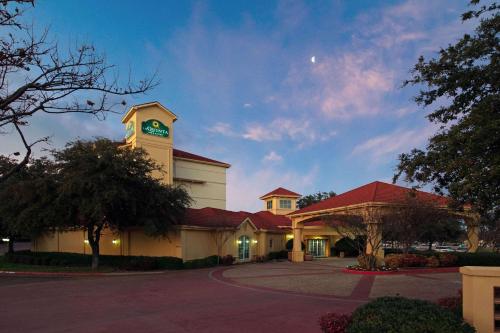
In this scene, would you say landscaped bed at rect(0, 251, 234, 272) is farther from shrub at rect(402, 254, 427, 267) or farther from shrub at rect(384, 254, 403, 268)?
shrub at rect(402, 254, 427, 267)

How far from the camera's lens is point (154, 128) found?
147 feet

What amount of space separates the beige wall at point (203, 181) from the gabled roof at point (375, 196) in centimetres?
1903

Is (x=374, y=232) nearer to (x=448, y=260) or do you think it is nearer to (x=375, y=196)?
(x=375, y=196)

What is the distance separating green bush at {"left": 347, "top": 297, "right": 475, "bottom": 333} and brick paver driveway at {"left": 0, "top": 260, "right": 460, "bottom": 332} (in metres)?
3.44

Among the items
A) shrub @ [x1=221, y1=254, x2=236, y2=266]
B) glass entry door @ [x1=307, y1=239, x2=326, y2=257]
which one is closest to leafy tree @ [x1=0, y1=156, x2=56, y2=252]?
shrub @ [x1=221, y1=254, x2=236, y2=266]

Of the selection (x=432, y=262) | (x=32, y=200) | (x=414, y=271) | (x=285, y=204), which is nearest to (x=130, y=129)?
(x=32, y=200)

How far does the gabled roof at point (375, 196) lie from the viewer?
28.2m

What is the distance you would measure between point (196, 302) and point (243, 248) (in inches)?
916

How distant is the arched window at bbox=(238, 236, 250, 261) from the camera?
1453 inches

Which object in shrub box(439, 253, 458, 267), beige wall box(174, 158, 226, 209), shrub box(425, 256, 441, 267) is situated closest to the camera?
shrub box(425, 256, 441, 267)

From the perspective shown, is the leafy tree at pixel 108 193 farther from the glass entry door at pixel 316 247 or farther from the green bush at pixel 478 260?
the glass entry door at pixel 316 247

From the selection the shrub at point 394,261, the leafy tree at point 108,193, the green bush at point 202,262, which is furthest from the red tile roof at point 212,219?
the shrub at point 394,261

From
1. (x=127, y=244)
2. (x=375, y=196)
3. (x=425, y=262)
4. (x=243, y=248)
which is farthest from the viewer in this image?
(x=243, y=248)

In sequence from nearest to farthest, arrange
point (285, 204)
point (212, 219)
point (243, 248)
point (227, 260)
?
1. point (227, 260)
2. point (212, 219)
3. point (243, 248)
4. point (285, 204)
